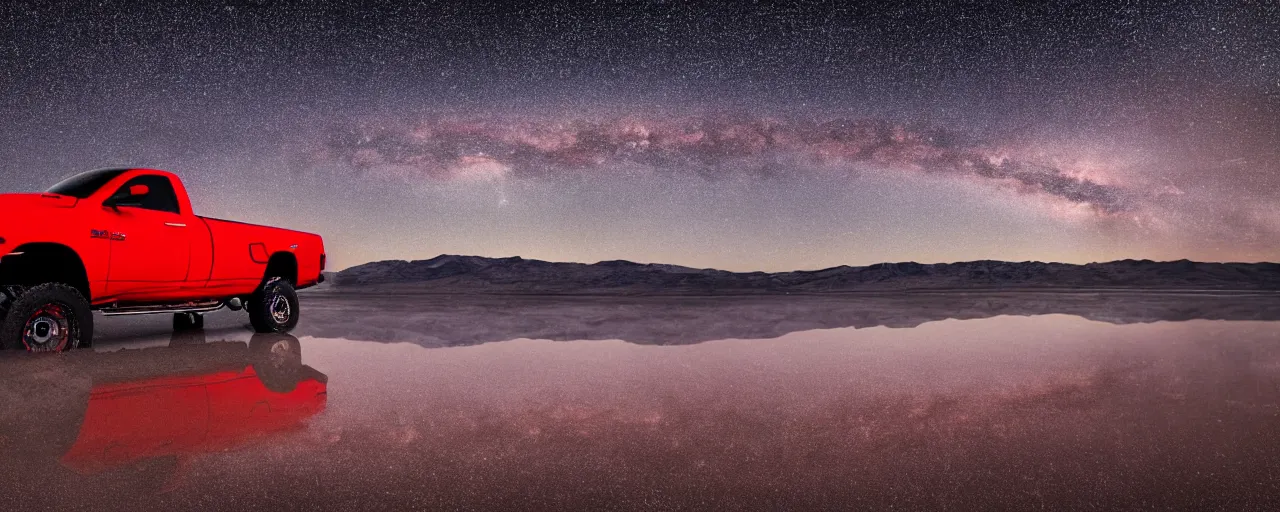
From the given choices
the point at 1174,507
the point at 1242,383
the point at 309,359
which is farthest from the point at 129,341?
the point at 1242,383

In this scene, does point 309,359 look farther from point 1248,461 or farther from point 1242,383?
point 1242,383

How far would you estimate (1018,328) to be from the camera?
14344 mm

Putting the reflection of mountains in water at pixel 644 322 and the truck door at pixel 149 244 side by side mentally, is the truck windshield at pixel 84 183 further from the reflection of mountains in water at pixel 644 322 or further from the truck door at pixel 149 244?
the reflection of mountains in water at pixel 644 322

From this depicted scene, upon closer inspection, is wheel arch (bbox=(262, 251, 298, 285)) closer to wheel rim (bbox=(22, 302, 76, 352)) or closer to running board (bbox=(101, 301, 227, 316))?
running board (bbox=(101, 301, 227, 316))

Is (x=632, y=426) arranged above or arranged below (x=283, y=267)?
below

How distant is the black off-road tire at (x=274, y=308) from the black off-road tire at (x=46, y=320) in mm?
2807

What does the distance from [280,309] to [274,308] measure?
6.0 inches

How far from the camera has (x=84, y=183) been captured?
A: 879 centimetres

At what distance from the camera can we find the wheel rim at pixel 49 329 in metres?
8.02

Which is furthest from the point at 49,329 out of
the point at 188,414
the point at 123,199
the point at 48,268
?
the point at 188,414

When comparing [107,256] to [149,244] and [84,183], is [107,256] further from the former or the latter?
[84,183]

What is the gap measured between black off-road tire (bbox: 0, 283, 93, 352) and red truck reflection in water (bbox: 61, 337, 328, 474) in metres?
2.06

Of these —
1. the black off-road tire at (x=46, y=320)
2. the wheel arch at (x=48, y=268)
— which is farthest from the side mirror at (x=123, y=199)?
the black off-road tire at (x=46, y=320)

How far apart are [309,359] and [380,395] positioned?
2774 mm
